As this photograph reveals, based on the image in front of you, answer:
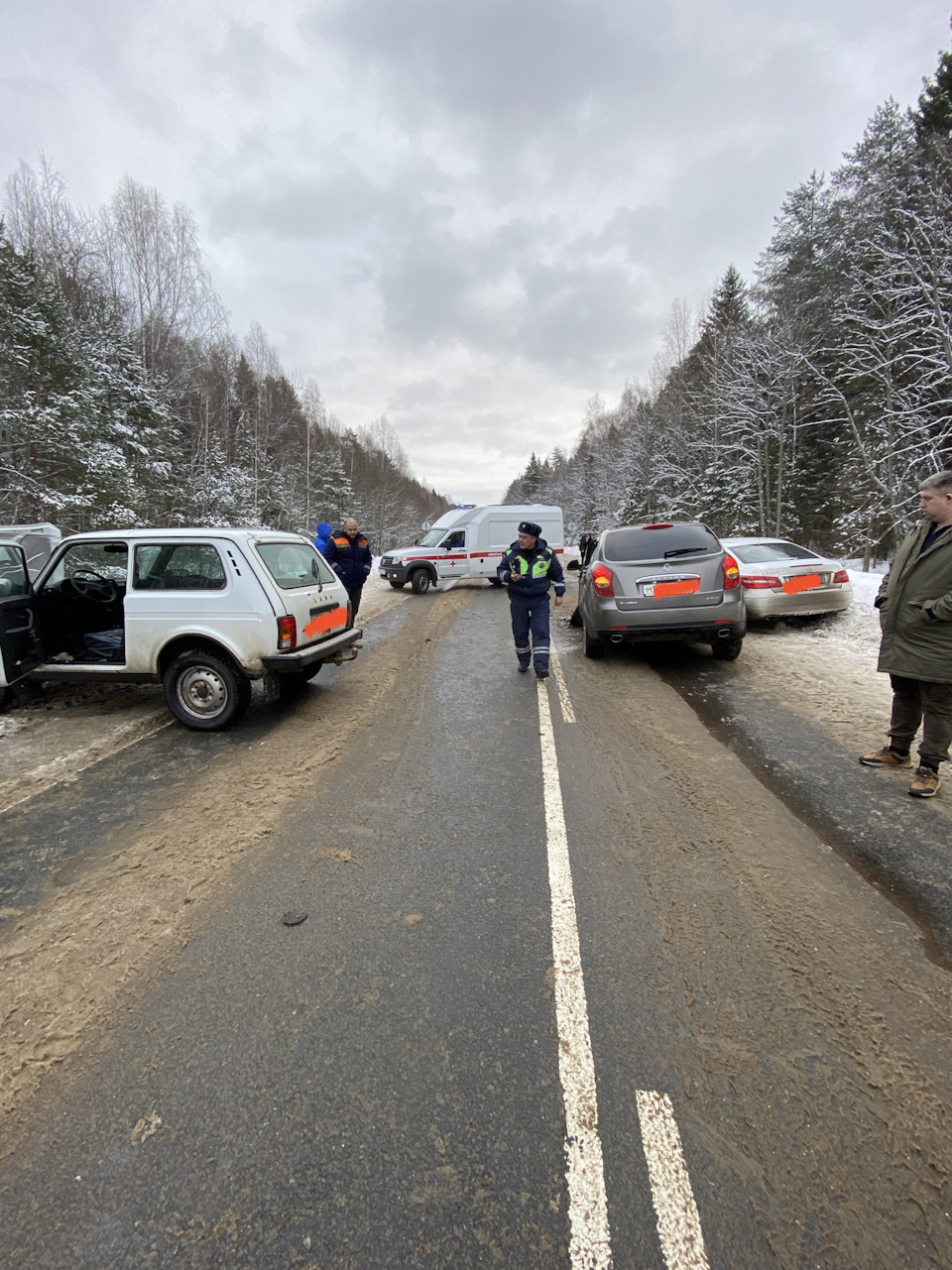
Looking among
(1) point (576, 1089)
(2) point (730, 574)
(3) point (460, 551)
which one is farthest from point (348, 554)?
(3) point (460, 551)

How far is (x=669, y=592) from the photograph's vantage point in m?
6.55

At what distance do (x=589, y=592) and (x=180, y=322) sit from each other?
32.2 meters

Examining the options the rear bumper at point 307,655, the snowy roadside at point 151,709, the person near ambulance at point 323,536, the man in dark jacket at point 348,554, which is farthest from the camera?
the man in dark jacket at point 348,554

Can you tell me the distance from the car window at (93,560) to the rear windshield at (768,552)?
8.79 m

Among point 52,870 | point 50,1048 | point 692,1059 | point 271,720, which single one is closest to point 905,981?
point 692,1059

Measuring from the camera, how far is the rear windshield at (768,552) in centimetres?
913

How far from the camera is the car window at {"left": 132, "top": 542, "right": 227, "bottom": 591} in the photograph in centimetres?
495

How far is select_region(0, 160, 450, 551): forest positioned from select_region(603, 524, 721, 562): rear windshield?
14516 mm

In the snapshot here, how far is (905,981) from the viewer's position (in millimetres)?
2209

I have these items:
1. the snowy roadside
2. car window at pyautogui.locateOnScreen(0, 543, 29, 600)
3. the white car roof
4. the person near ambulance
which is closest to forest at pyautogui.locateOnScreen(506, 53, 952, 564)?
the snowy roadside

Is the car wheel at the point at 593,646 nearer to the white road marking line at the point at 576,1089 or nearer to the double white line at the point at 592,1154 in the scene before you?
the white road marking line at the point at 576,1089

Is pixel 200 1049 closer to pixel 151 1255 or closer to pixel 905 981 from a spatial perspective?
pixel 151 1255

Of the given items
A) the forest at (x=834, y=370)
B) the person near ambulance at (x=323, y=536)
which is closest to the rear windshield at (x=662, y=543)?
the person near ambulance at (x=323, y=536)

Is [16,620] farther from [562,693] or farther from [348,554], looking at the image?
[562,693]
